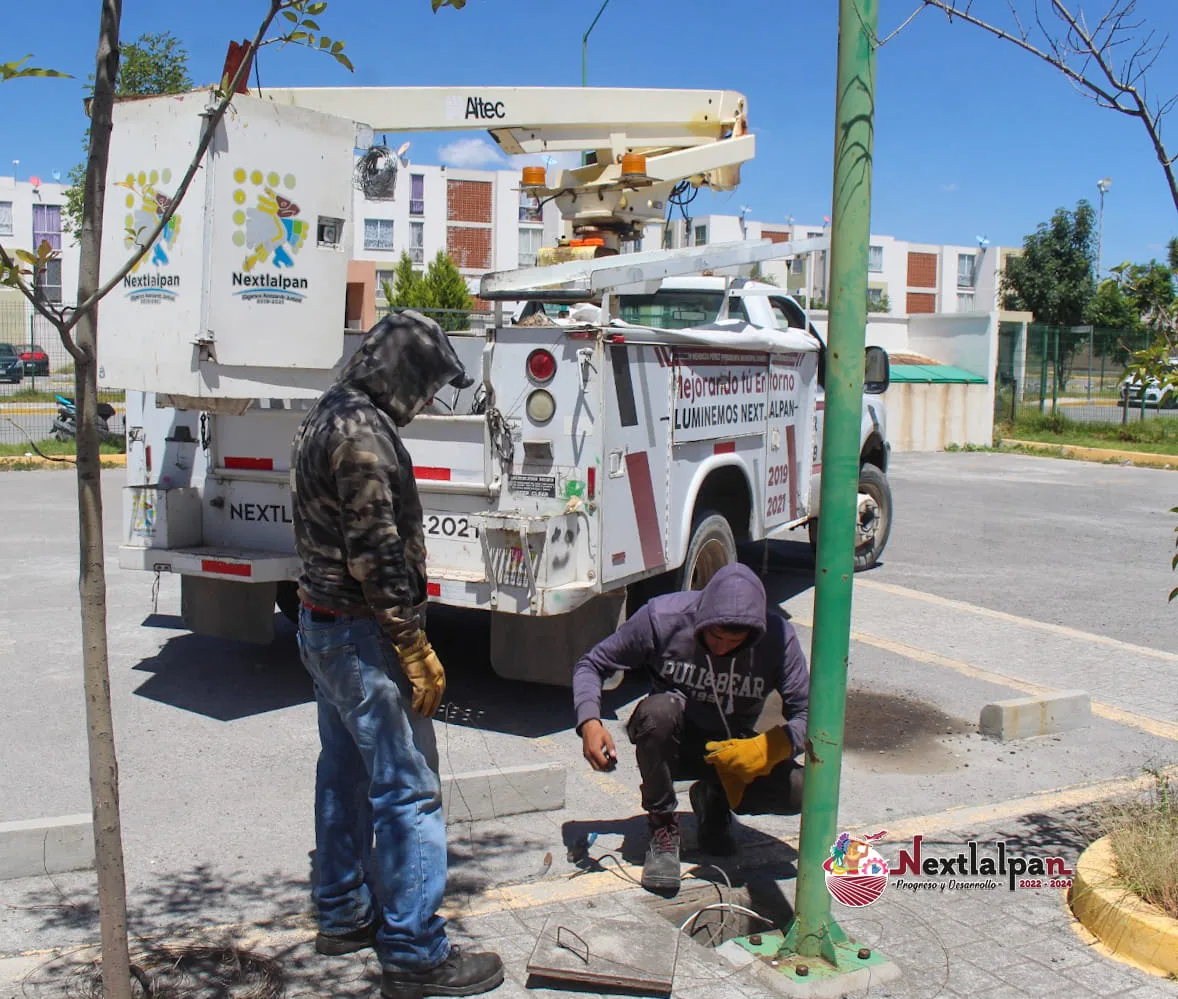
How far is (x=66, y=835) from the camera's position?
4172 mm

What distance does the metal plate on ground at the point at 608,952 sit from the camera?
3469 millimetres

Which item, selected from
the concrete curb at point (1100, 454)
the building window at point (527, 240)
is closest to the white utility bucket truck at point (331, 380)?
the concrete curb at point (1100, 454)

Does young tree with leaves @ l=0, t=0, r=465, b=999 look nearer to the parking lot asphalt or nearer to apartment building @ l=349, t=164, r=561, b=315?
the parking lot asphalt

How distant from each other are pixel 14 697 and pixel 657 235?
6.58 metres

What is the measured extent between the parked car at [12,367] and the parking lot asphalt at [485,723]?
12.4m

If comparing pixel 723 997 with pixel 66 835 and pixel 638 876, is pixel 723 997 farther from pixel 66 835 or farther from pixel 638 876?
pixel 66 835

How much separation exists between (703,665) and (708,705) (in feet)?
0.51

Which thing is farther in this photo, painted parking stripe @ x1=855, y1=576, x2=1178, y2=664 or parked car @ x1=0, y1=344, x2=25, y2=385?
parked car @ x1=0, y1=344, x2=25, y2=385

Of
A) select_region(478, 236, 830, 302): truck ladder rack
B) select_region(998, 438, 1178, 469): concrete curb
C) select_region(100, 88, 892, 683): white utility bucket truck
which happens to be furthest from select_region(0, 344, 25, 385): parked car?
select_region(478, 236, 830, 302): truck ladder rack

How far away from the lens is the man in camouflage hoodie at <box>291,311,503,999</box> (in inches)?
130

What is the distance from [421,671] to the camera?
133 inches

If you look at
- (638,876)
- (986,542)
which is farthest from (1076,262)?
(638,876)
